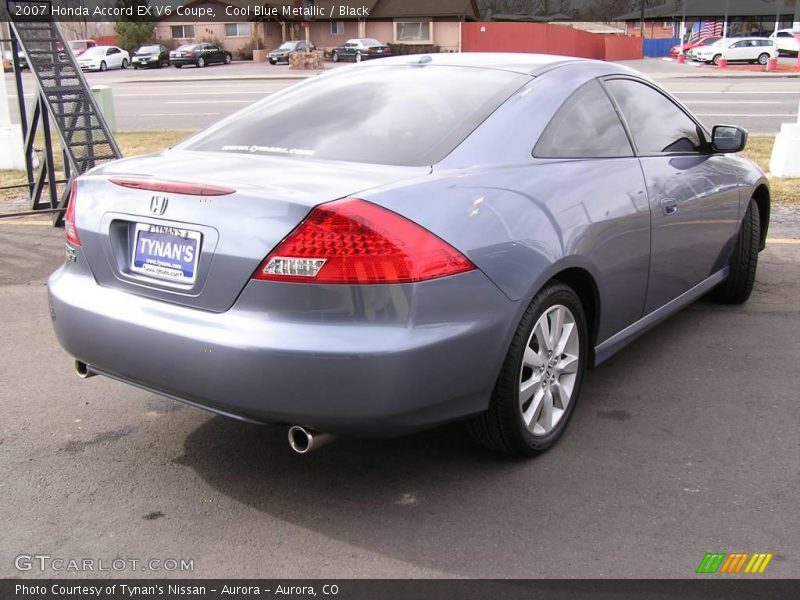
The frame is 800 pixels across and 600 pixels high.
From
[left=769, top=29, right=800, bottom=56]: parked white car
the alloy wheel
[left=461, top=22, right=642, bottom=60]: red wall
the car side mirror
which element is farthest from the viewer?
[left=461, top=22, right=642, bottom=60]: red wall

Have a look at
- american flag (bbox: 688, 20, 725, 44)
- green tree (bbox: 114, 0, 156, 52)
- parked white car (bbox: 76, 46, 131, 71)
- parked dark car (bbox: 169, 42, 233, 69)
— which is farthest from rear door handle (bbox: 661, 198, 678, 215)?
american flag (bbox: 688, 20, 725, 44)

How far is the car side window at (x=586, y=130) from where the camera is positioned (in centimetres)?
361

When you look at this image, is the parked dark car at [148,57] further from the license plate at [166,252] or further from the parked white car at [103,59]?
the license plate at [166,252]

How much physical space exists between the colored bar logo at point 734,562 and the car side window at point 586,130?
1.66m

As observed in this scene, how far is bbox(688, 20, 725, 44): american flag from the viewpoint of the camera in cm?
6506

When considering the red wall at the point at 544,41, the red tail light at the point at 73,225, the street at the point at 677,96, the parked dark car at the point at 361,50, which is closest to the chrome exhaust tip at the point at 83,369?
the red tail light at the point at 73,225

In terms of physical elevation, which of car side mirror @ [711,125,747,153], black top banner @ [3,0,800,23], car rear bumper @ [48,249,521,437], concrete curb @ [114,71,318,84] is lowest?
concrete curb @ [114,71,318,84]

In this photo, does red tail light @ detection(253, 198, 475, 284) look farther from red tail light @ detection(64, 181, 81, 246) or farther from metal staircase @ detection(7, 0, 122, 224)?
metal staircase @ detection(7, 0, 122, 224)

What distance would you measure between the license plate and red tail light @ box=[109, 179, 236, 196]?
0.44 feet

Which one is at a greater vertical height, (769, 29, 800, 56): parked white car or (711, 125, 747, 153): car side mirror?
(711, 125, 747, 153): car side mirror
